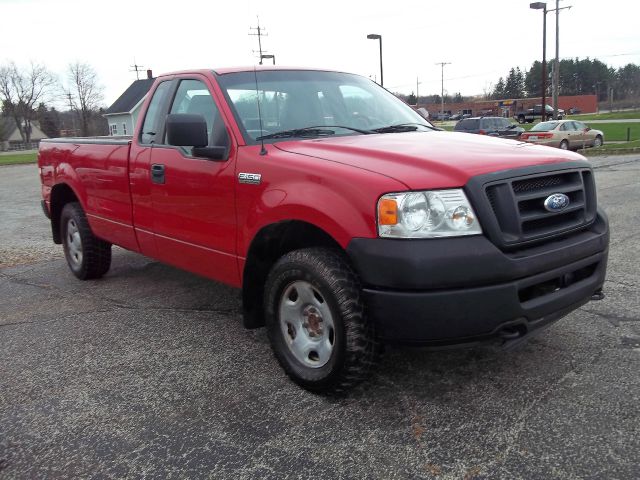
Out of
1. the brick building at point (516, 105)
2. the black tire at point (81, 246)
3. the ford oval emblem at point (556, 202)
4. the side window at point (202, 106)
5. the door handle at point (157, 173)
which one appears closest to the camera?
the ford oval emblem at point (556, 202)

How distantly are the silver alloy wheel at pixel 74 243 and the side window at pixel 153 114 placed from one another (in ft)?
5.56

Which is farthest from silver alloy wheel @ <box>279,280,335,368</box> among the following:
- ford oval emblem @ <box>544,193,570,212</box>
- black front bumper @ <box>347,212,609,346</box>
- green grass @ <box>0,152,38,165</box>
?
green grass @ <box>0,152,38,165</box>

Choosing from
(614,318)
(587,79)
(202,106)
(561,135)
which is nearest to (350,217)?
(202,106)

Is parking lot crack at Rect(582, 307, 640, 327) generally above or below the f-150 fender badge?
below

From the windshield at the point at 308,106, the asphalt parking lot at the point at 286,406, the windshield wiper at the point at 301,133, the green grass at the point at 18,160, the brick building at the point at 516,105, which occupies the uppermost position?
the brick building at the point at 516,105

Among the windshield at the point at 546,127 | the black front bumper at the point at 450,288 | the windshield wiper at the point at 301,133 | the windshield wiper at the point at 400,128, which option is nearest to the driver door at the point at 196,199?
the windshield wiper at the point at 301,133

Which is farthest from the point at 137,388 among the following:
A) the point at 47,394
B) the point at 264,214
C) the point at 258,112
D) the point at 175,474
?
the point at 258,112

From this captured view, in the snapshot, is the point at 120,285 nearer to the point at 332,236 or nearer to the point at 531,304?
the point at 332,236

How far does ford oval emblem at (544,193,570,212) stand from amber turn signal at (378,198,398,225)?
0.85 meters

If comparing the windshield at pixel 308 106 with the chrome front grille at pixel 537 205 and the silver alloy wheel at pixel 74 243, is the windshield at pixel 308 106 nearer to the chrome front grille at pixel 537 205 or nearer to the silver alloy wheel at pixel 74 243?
the chrome front grille at pixel 537 205

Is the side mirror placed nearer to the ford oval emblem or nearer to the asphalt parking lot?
the asphalt parking lot

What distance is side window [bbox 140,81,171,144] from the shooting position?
4.57m

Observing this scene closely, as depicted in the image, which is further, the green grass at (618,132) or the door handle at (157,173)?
the green grass at (618,132)

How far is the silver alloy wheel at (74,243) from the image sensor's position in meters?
5.91
